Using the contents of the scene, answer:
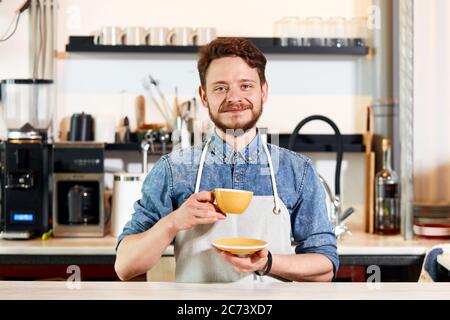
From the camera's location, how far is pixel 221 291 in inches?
42.8

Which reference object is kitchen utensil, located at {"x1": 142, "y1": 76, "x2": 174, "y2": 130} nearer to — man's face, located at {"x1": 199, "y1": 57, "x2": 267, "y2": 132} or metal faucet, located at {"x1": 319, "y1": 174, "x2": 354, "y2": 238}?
metal faucet, located at {"x1": 319, "y1": 174, "x2": 354, "y2": 238}

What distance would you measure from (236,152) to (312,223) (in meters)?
0.20

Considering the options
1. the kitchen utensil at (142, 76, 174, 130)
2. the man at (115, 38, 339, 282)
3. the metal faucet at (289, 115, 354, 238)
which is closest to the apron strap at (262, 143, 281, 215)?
the man at (115, 38, 339, 282)

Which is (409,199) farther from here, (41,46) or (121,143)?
(41,46)

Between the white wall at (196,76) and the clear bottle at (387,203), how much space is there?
0.80 ft

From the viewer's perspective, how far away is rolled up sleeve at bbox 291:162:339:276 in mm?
1393

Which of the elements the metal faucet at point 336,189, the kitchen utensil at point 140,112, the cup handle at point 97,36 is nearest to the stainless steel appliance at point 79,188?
the kitchen utensil at point 140,112

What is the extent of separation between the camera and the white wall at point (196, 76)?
259 cm

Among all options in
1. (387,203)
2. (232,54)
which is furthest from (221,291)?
(387,203)

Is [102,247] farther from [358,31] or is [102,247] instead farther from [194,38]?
[358,31]

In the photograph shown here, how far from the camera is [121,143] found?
2.48 m

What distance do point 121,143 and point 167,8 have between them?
50 centimetres

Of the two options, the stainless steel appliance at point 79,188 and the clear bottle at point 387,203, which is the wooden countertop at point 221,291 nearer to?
the stainless steel appliance at point 79,188
